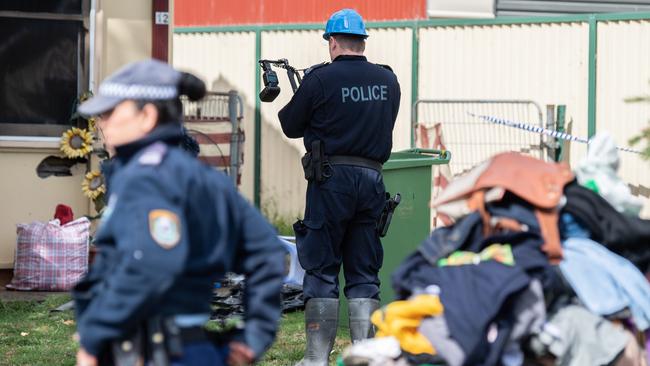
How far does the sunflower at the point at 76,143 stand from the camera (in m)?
11.0

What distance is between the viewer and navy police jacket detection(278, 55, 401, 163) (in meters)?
7.89

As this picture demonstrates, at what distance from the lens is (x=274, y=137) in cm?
1524

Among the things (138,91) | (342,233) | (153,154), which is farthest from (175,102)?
(342,233)

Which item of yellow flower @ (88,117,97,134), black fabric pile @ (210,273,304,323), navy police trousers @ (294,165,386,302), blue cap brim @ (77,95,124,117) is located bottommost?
black fabric pile @ (210,273,304,323)

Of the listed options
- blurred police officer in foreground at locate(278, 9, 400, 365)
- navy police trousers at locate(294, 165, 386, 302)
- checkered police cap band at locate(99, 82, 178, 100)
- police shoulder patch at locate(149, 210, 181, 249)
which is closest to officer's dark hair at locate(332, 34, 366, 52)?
blurred police officer in foreground at locate(278, 9, 400, 365)

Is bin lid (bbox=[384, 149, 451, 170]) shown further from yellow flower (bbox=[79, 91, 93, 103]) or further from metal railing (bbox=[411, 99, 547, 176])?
metal railing (bbox=[411, 99, 547, 176])

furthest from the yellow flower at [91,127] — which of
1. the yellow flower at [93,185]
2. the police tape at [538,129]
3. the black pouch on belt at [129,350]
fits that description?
the black pouch on belt at [129,350]

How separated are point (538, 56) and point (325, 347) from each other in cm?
623

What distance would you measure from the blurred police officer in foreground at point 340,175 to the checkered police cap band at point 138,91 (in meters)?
3.73

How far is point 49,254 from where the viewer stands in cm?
1082

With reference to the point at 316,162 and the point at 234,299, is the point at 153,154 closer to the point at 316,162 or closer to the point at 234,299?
the point at 316,162

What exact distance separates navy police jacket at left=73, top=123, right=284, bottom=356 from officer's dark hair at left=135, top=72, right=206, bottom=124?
28mm

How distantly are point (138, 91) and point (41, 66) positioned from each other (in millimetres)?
7472

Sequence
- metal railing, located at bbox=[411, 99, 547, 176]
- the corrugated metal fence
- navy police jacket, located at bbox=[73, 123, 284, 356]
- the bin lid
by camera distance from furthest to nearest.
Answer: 1. metal railing, located at bbox=[411, 99, 547, 176]
2. the corrugated metal fence
3. the bin lid
4. navy police jacket, located at bbox=[73, 123, 284, 356]
